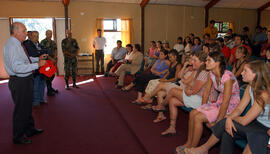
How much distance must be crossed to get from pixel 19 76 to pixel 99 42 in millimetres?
5495

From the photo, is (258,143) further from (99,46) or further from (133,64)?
(99,46)

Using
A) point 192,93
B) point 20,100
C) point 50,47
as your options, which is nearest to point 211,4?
point 50,47

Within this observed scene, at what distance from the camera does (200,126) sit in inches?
82.4

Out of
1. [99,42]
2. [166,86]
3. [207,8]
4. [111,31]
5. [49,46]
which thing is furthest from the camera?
[207,8]

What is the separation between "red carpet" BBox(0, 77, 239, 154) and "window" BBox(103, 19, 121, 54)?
167 inches

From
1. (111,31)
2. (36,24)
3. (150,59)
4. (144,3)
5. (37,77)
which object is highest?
(144,3)

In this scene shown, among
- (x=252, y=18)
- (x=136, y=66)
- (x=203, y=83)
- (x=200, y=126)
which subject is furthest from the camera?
(x=252, y=18)

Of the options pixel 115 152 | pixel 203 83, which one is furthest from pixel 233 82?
pixel 115 152

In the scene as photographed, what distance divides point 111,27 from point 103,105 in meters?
5.00

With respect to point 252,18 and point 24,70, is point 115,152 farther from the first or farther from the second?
point 252,18

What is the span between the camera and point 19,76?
7.89ft

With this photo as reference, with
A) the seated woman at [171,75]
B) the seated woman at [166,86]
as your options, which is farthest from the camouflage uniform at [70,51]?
the seated woman at [166,86]

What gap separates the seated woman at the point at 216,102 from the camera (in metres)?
2.06

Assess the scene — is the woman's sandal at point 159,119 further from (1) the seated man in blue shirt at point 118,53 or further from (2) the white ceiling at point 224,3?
(2) the white ceiling at point 224,3
